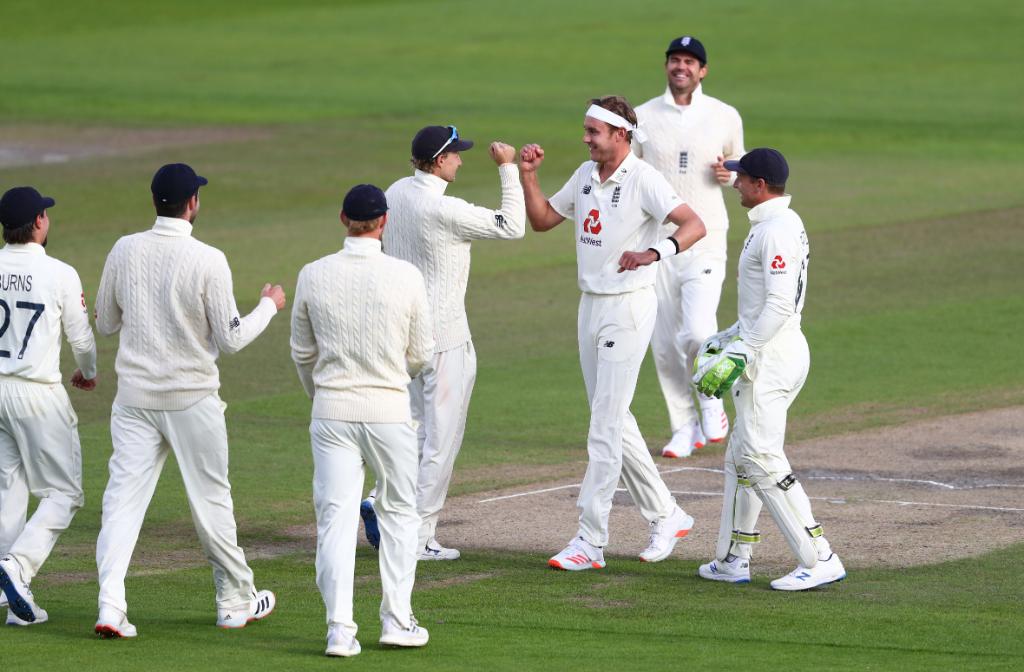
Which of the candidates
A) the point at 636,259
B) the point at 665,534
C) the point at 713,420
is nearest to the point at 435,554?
the point at 665,534

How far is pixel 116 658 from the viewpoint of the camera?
8.19 meters

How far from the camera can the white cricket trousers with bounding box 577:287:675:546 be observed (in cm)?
1024

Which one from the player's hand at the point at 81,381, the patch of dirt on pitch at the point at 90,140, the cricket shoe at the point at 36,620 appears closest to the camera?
the cricket shoe at the point at 36,620

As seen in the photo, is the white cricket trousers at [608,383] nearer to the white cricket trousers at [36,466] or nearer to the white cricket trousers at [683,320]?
the white cricket trousers at [36,466]

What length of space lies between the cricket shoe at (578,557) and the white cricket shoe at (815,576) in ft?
3.60

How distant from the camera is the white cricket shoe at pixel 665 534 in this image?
10.5 metres

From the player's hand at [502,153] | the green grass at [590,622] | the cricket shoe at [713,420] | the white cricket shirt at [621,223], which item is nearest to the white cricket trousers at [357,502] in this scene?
the green grass at [590,622]

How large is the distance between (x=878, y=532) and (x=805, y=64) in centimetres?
3598

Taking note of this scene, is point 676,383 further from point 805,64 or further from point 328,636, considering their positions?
point 805,64

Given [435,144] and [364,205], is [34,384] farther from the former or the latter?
[435,144]

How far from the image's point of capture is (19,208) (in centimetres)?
908

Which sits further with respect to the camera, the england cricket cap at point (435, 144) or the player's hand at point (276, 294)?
the england cricket cap at point (435, 144)

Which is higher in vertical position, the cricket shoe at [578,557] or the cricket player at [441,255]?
the cricket player at [441,255]

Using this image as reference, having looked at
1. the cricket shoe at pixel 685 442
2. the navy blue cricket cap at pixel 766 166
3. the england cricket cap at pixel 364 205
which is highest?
the navy blue cricket cap at pixel 766 166
